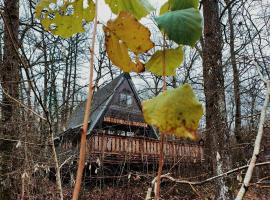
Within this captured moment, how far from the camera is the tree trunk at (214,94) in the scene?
5988mm

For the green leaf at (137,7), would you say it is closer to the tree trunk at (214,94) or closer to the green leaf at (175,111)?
the green leaf at (175,111)

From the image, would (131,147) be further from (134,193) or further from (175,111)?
(175,111)

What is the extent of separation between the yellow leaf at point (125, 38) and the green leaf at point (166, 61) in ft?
0.06

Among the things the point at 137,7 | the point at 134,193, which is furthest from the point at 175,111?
the point at 134,193

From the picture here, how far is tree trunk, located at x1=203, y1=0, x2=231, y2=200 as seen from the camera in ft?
19.6

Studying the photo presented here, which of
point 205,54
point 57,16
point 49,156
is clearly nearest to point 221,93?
point 205,54

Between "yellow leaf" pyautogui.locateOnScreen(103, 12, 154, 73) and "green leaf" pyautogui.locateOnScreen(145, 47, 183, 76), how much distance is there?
2cm

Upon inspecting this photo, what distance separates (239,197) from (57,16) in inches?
15.6

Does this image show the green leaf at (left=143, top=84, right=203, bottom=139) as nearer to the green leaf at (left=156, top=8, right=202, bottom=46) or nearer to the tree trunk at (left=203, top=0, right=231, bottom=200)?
the green leaf at (left=156, top=8, right=202, bottom=46)

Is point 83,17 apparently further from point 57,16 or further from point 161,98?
point 161,98

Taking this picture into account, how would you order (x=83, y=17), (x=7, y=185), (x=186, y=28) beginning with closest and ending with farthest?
(x=186, y=28) → (x=83, y=17) → (x=7, y=185)

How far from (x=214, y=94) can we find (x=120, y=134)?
10.0 metres

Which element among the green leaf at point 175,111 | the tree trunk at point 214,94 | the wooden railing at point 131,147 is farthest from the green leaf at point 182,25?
the wooden railing at point 131,147

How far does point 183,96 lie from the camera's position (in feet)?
1.15
